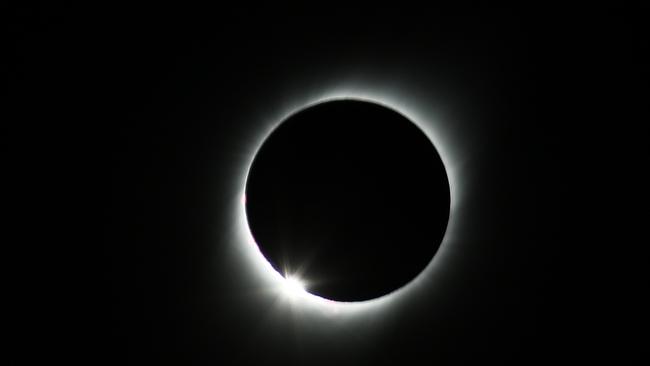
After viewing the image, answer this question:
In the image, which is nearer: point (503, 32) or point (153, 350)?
point (503, 32)

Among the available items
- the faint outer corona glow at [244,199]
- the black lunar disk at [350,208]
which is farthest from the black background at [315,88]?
the black lunar disk at [350,208]

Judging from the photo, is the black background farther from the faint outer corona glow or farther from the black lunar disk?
the black lunar disk

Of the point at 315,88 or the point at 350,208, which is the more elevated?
the point at 315,88

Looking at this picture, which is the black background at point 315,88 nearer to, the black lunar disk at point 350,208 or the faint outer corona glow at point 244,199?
the faint outer corona glow at point 244,199

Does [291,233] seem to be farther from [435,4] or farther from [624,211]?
[624,211]

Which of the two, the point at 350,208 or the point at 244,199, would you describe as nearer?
the point at 350,208

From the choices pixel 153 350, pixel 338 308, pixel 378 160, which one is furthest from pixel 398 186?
pixel 153 350
